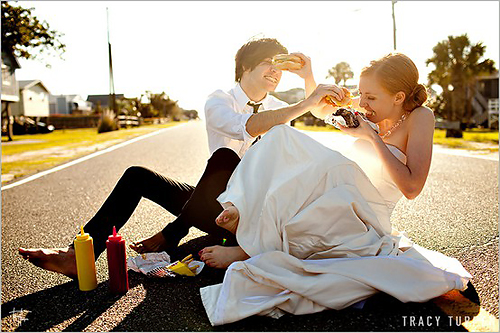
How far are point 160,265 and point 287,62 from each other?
1.51 m

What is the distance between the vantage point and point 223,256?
2602mm

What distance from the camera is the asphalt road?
2.06 metres

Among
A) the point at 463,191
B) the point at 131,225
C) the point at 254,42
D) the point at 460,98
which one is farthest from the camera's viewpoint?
the point at 460,98

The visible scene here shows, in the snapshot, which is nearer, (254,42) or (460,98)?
(254,42)

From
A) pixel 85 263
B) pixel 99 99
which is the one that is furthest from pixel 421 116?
pixel 99 99

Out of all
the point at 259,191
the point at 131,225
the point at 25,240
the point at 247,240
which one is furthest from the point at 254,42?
the point at 25,240

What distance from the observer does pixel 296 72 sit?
3195 millimetres

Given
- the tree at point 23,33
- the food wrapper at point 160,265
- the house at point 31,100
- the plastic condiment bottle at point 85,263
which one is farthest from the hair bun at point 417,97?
the house at point 31,100

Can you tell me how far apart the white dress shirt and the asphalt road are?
0.77 meters

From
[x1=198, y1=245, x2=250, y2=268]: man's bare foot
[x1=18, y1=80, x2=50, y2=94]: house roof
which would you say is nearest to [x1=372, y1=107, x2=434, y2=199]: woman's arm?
[x1=198, y1=245, x2=250, y2=268]: man's bare foot

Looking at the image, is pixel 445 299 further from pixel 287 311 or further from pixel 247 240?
pixel 247 240

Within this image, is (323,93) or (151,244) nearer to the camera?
(323,93)

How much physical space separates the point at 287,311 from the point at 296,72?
1.70m

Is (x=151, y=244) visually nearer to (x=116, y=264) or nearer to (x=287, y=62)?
(x=116, y=264)
